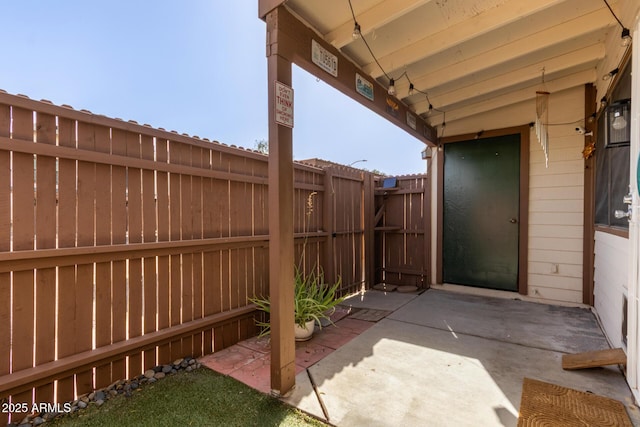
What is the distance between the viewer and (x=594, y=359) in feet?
7.50

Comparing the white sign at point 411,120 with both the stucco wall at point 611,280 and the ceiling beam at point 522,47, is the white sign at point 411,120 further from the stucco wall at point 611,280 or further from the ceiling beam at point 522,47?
the stucco wall at point 611,280

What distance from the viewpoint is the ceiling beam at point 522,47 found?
2.79 meters

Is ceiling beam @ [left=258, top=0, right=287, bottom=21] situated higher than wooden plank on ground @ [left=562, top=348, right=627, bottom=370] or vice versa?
ceiling beam @ [left=258, top=0, right=287, bottom=21]

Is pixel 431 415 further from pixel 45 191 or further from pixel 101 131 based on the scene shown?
pixel 101 131

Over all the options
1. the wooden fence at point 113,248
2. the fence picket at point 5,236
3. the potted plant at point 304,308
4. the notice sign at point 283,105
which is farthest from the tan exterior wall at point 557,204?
the fence picket at point 5,236

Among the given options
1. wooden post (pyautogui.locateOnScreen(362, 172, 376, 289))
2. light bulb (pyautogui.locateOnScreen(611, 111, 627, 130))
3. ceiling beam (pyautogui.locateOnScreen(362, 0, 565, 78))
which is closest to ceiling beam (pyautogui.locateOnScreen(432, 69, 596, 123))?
A: wooden post (pyautogui.locateOnScreen(362, 172, 376, 289))

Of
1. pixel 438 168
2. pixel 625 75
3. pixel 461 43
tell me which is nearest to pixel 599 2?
pixel 625 75

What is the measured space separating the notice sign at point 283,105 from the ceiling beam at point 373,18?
908 mm

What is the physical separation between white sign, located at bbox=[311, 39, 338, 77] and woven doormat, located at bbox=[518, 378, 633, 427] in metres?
2.81

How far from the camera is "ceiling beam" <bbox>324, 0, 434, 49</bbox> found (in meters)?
2.34

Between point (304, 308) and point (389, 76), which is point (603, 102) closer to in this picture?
point (389, 76)

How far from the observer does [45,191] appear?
185 cm

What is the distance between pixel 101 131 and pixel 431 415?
288 centimetres

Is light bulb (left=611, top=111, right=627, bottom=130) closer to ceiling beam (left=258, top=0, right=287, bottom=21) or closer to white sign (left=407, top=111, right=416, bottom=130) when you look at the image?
white sign (left=407, top=111, right=416, bottom=130)
